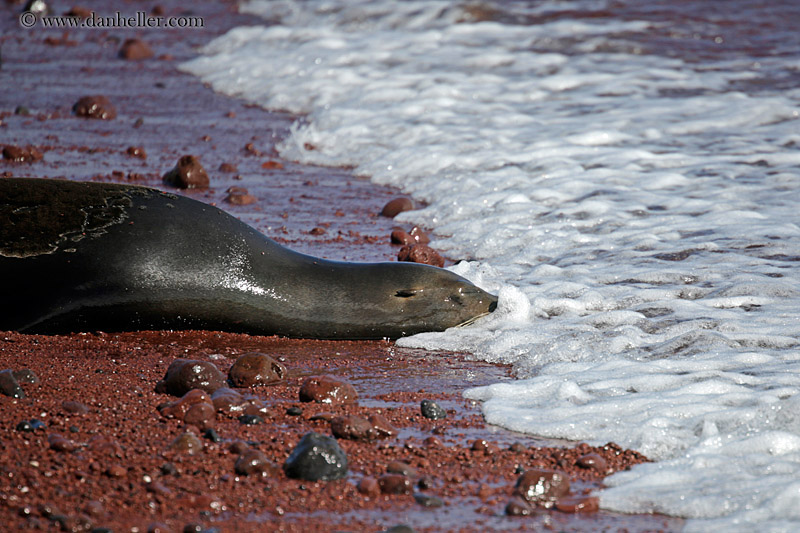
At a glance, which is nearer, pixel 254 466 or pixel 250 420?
pixel 254 466

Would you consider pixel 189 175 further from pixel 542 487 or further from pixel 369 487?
pixel 542 487

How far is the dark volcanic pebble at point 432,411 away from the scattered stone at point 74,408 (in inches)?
46.9

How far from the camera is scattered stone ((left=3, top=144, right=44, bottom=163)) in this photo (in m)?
6.71

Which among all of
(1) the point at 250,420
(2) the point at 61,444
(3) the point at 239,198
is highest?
(2) the point at 61,444

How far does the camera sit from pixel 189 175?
6.48m

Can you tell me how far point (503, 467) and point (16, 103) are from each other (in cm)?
735

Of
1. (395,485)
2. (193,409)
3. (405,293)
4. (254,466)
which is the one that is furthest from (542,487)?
(405,293)

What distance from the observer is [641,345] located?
4129mm

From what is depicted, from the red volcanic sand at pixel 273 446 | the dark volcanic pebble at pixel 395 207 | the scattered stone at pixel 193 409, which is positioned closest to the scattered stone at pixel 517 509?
the red volcanic sand at pixel 273 446

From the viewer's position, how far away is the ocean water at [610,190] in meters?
3.31

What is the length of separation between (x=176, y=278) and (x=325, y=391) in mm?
1167

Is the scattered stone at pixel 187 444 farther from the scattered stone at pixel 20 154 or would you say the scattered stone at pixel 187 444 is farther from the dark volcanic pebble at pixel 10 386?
the scattered stone at pixel 20 154

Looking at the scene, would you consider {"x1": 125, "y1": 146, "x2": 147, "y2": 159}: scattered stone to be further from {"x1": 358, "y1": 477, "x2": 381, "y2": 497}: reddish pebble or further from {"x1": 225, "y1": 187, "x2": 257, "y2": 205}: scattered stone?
{"x1": 358, "y1": 477, "x2": 381, "y2": 497}: reddish pebble

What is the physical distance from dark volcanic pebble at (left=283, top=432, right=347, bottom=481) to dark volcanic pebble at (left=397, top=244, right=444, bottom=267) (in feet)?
7.67
